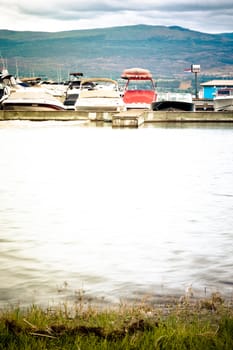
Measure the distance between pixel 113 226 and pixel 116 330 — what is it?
7.77 metres

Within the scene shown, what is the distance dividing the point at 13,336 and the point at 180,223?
8544mm

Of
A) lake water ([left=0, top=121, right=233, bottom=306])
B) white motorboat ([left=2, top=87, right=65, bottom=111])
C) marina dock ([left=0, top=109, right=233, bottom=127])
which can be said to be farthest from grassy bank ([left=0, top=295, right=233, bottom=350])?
white motorboat ([left=2, top=87, right=65, bottom=111])

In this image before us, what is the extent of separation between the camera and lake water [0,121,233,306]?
30.1ft

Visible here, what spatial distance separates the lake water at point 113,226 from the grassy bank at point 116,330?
4.50 feet

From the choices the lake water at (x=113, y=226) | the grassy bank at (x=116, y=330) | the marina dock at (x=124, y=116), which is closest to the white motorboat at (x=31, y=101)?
the marina dock at (x=124, y=116)

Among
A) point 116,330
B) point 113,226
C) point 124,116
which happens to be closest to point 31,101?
point 124,116

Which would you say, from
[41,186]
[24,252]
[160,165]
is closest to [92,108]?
[160,165]

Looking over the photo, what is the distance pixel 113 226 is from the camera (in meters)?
13.8

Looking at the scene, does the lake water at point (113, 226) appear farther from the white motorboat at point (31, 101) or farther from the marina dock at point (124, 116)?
the white motorboat at point (31, 101)

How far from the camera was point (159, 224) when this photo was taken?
46.5 feet

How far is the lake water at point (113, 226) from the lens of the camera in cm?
916

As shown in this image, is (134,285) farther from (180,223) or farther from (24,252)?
(180,223)

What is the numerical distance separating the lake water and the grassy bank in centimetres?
137

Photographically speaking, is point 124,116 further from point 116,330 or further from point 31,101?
point 116,330
